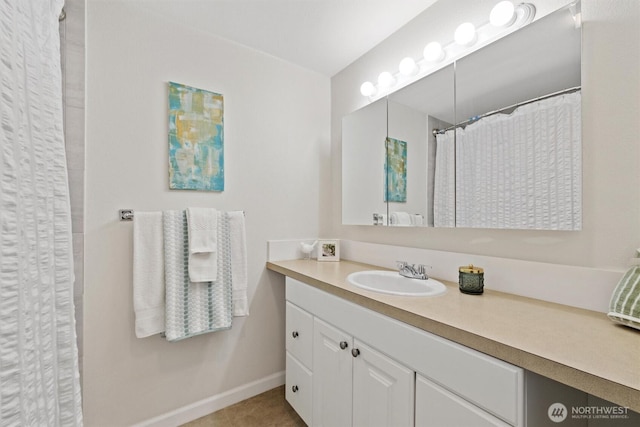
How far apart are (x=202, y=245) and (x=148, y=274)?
0.29 meters

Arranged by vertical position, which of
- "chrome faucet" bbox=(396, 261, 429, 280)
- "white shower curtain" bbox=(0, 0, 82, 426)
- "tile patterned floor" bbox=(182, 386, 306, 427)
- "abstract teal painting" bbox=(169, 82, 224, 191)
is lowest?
"tile patterned floor" bbox=(182, 386, 306, 427)

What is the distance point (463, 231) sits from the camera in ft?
4.37

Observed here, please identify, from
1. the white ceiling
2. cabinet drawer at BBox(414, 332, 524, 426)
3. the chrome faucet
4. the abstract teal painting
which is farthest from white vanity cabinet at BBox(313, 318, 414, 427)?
the white ceiling

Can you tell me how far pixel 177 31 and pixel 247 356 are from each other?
2.01 m

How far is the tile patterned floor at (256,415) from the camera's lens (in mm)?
1577

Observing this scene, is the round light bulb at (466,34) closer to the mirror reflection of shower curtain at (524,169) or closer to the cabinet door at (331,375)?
the mirror reflection of shower curtain at (524,169)

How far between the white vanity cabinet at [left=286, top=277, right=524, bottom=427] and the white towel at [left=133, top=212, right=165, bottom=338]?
2.26 feet

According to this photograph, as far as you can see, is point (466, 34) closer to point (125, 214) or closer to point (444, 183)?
point (444, 183)

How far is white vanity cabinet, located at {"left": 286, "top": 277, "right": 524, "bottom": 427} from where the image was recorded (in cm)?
72

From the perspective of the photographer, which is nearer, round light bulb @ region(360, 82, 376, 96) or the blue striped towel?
the blue striped towel

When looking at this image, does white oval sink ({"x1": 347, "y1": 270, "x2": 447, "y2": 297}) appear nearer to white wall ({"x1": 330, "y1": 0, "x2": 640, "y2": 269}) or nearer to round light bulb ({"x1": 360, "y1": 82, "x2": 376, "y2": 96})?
white wall ({"x1": 330, "y1": 0, "x2": 640, "y2": 269})

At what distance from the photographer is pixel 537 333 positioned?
2.47 feet

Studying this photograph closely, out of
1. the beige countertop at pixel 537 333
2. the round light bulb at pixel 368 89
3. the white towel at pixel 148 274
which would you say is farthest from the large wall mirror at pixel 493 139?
the white towel at pixel 148 274

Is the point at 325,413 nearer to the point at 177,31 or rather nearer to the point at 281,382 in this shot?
the point at 281,382
